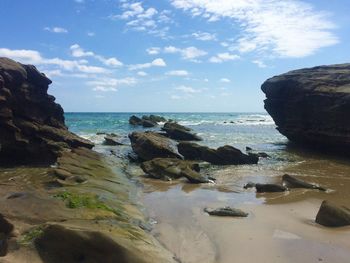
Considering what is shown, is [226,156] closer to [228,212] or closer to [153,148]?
[153,148]

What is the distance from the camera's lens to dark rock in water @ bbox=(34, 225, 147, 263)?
21.0ft

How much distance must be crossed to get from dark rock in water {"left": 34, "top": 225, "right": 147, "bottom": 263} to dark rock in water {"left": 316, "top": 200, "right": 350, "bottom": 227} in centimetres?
620

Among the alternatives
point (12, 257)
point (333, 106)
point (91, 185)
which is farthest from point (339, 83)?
point (12, 257)

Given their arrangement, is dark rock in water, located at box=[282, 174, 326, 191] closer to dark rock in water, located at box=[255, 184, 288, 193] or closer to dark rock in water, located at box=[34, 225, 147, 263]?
dark rock in water, located at box=[255, 184, 288, 193]

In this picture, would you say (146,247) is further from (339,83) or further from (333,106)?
(339,83)

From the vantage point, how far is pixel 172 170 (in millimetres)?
19250

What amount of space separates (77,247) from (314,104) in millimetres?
Answer: 26380

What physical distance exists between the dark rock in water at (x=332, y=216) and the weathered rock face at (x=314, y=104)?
16.9m

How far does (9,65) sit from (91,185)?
1006 cm

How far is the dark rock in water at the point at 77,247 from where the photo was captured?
640 cm

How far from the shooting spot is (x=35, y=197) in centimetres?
923

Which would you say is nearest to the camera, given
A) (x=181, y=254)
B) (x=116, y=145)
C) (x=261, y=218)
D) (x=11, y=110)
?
(x=181, y=254)

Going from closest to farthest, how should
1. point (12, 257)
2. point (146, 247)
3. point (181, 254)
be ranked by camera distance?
1. point (12, 257)
2. point (146, 247)
3. point (181, 254)

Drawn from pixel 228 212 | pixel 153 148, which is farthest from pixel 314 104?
pixel 228 212
